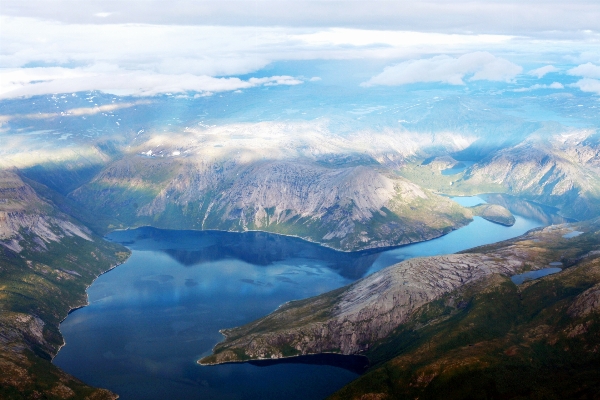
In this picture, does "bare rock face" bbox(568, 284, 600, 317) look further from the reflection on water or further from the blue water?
the reflection on water

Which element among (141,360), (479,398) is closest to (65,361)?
→ (141,360)

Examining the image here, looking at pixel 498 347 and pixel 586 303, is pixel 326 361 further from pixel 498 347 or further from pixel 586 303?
pixel 586 303

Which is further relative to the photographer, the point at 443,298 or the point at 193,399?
the point at 443,298

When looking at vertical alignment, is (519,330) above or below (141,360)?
above

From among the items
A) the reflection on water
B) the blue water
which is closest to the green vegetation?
the reflection on water

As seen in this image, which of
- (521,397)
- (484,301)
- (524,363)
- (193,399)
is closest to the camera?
(521,397)

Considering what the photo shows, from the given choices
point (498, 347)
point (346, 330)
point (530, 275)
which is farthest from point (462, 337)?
point (530, 275)

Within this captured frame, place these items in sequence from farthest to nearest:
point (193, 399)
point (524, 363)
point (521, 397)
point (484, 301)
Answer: point (484, 301) < point (193, 399) < point (524, 363) < point (521, 397)

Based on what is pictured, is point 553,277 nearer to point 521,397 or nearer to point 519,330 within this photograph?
A: point 519,330
